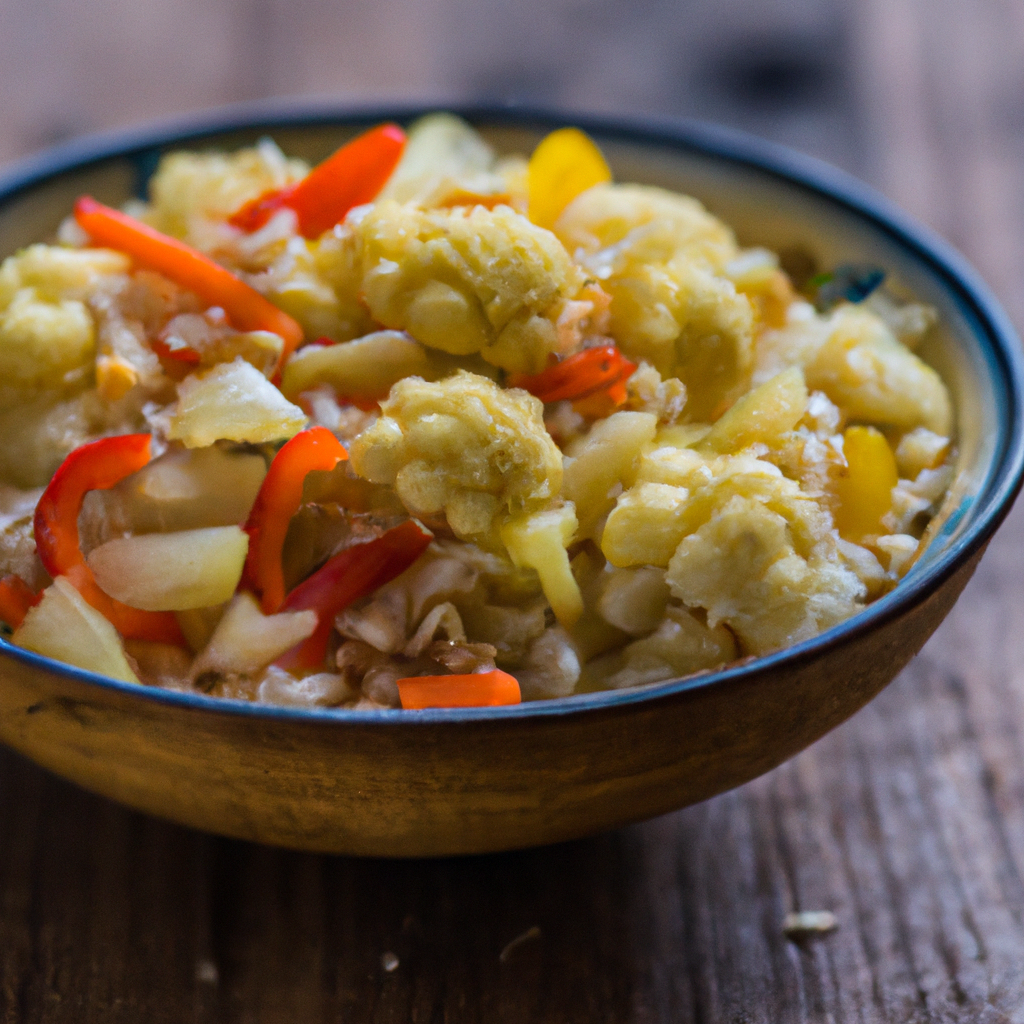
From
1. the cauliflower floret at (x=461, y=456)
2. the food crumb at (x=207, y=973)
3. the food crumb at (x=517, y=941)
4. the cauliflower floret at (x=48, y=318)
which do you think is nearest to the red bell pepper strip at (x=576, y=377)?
the cauliflower floret at (x=461, y=456)

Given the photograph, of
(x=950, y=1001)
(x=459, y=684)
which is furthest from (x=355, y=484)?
(x=950, y=1001)

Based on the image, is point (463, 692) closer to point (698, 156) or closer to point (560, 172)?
point (560, 172)

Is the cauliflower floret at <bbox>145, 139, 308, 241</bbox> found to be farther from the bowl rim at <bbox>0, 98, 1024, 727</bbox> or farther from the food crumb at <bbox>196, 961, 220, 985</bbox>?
the food crumb at <bbox>196, 961, 220, 985</bbox>

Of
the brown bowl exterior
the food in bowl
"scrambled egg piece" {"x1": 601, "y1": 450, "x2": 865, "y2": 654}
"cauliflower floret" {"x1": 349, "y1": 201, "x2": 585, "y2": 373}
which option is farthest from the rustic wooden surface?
"cauliflower floret" {"x1": 349, "y1": 201, "x2": 585, "y2": 373}

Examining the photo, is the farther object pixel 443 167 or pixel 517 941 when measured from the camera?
pixel 443 167

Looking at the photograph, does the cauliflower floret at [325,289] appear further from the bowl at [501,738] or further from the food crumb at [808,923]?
the food crumb at [808,923]

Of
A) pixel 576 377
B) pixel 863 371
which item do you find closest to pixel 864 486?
pixel 863 371

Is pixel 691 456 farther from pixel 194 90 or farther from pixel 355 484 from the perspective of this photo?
pixel 194 90

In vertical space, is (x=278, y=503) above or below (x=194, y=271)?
below
